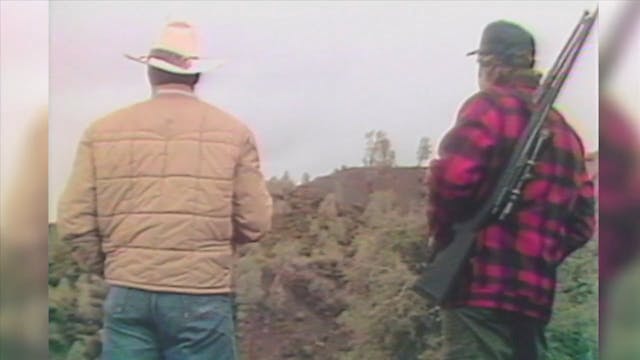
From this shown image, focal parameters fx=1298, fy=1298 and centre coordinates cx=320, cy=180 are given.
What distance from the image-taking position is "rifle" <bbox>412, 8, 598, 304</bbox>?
4.08 meters

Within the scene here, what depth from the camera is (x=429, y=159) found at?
409 centimetres

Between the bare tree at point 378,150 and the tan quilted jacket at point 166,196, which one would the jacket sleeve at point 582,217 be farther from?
the tan quilted jacket at point 166,196

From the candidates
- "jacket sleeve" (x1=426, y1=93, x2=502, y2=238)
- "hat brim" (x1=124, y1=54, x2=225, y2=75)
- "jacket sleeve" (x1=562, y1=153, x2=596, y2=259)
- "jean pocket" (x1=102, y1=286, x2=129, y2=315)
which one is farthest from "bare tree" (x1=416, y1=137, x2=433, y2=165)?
Answer: "jean pocket" (x1=102, y1=286, x2=129, y2=315)

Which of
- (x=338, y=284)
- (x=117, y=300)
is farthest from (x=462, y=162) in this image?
(x=117, y=300)

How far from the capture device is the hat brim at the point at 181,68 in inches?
161

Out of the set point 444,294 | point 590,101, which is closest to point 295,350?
point 444,294

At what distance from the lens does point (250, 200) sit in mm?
4105

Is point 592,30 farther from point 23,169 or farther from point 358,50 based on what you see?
point 23,169

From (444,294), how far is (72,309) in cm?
118

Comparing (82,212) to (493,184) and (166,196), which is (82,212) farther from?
(493,184)

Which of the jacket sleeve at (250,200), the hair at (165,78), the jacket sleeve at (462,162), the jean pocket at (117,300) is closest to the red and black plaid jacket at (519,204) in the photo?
the jacket sleeve at (462,162)

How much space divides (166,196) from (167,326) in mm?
408

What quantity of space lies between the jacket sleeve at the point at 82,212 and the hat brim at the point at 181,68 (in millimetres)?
283

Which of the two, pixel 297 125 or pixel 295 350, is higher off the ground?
pixel 297 125
